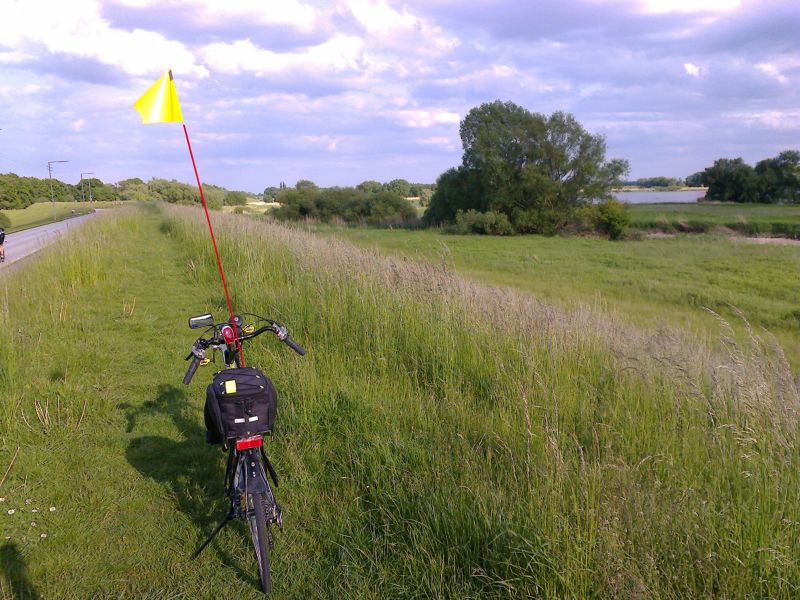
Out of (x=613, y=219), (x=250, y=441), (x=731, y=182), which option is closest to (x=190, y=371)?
(x=250, y=441)

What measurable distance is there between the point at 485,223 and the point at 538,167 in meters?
6.22

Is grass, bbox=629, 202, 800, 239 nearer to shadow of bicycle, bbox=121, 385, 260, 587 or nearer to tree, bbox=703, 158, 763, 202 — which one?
tree, bbox=703, 158, 763, 202

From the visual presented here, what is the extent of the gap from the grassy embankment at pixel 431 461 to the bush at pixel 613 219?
41.9m

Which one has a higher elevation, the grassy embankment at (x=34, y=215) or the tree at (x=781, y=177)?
the tree at (x=781, y=177)

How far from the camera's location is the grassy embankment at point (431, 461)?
329 centimetres

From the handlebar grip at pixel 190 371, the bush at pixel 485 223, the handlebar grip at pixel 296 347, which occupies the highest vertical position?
the handlebar grip at pixel 296 347

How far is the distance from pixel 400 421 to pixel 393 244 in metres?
33.1

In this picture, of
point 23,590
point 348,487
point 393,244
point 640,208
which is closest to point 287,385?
point 348,487

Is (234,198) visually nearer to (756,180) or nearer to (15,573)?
(756,180)

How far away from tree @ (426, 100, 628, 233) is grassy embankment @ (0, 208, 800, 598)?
42.9 m

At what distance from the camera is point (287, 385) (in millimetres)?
6184

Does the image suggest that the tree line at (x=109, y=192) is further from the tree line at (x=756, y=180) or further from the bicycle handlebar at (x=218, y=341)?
the bicycle handlebar at (x=218, y=341)

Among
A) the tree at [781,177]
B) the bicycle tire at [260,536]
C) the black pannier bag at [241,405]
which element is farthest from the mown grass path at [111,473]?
the tree at [781,177]

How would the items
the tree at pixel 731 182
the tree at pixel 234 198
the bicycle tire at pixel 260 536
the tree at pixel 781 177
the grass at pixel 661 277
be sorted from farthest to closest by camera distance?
the tree at pixel 234 198 < the tree at pixel 731 182 < the tree at pixel 781 177 < the grass at pixel 661 277 < the bicycle tire at pixel 260 536
